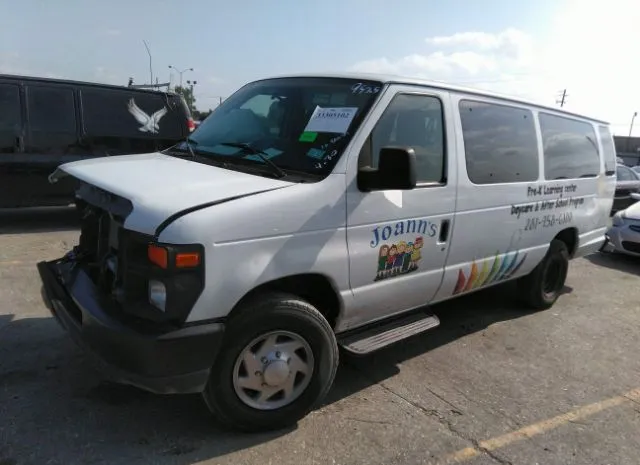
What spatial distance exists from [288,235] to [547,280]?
366 cm

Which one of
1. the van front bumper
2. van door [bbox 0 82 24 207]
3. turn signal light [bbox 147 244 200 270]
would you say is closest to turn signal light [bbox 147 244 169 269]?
turn signal light [bbox 147 244 200 270]

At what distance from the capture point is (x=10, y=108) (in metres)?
7.20

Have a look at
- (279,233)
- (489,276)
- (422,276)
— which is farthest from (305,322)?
(489,276)

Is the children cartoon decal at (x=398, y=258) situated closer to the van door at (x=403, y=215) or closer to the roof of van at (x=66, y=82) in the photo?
the van door at (x=403, y=215)

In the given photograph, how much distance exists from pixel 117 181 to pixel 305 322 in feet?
4.29

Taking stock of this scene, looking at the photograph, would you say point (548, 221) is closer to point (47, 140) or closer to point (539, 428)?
point (539, 428)

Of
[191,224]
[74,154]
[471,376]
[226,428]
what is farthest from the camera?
[74,154]

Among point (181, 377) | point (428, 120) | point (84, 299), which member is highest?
point (428, 120)

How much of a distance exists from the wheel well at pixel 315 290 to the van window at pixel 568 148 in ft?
8.55

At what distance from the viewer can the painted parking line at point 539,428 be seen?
121 inches

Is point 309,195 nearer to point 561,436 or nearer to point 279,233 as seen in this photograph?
point 279,233

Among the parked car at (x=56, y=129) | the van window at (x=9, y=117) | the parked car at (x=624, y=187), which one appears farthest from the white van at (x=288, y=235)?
the parked car at (x=624, y=187)

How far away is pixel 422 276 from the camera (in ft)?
12.5

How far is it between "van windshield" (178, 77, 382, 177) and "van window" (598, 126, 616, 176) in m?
3.72
